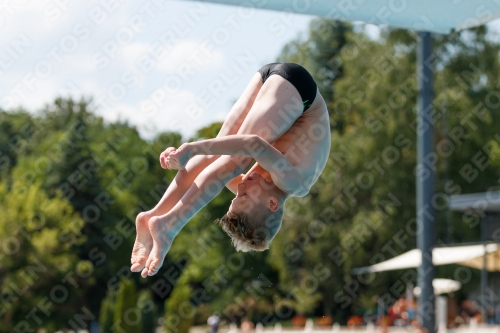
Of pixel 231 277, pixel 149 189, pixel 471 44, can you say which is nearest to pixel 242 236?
pixel 471 44

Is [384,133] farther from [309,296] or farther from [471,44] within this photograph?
[309,296]

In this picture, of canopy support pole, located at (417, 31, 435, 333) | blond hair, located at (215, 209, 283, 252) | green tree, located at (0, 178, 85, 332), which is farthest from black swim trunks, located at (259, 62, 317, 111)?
green tree, located at (0, 178, 85, 332)

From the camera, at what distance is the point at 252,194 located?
4023 mm

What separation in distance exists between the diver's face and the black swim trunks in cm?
46

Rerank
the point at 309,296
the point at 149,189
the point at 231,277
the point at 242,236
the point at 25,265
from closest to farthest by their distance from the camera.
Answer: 1. the point at 242,236
2. the point at 25,265
3. the point at 309,296
4. the point at 231,277
5. the point at 149,189

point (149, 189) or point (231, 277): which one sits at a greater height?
point (149, 189)

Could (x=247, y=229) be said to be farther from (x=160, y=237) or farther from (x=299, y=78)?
(x=299, y=78)

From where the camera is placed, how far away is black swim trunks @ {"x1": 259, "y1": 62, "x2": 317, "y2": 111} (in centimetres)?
412

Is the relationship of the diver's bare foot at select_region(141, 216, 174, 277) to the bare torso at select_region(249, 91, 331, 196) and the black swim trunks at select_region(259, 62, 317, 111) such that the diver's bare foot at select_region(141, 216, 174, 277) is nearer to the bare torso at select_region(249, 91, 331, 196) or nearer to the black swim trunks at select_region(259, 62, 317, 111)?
the bare torso at select_region(249, 91, 331, 196)

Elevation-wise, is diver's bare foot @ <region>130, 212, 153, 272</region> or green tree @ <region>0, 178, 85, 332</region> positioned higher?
diver's bare foot @ <region>130, 212, 153, 272</region>

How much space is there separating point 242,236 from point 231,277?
26.8m

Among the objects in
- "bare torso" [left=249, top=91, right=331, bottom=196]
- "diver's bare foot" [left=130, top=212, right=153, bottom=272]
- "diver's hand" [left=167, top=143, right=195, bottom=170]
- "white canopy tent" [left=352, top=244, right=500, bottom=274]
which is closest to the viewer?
"diver's hand" [left=167, top=143, right=195, bottom=170]

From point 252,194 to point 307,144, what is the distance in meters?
0.40

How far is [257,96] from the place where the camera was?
4.17 m
